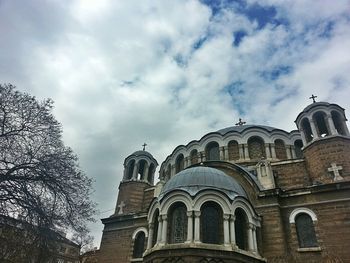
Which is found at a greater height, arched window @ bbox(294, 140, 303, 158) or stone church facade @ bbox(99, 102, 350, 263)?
arched window @ bbox(294, 140, 303, 158)

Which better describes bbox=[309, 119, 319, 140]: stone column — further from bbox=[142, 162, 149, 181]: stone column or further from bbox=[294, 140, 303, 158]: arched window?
bbox=[142, 162, 149, 181]: stone column

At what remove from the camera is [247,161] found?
18.1 meters

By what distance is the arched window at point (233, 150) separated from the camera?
62.1ft

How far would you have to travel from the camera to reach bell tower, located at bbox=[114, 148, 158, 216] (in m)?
19.2

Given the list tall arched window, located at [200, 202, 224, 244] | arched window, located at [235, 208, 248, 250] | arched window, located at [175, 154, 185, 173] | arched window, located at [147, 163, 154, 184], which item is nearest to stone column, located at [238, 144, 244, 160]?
arched window, located at [175, 154, 185, 173]

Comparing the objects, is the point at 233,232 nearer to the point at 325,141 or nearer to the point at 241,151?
the point at 325,141

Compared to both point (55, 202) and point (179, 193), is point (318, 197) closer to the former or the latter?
point (179, 193)

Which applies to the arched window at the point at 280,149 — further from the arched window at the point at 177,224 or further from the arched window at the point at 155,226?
the arched window at the point at 155,226

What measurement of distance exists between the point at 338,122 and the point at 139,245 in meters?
13.0

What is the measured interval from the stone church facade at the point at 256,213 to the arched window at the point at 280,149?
1037 millimetres

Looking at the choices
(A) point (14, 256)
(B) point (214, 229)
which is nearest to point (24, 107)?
(A) point (14, 256)

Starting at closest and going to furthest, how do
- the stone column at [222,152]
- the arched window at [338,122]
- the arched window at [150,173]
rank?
the arched window at [338,122] < the stone column at [222,152] < the arched window at [150,173]

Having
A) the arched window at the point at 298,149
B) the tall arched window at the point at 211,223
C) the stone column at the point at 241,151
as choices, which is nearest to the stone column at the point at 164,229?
the tall arched window at the point at 211,223

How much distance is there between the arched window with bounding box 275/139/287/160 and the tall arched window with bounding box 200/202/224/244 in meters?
8.35
